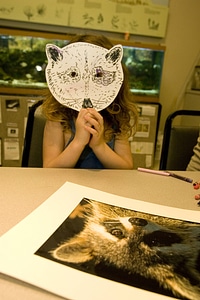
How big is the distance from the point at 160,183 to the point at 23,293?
492 millimetres

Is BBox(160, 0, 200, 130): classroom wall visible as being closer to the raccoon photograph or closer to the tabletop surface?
the tabletop surface

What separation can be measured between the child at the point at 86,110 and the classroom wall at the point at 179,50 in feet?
5.49

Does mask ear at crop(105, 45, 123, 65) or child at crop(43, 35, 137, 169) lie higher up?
mask ear at crop(105, 45, 123, 65)

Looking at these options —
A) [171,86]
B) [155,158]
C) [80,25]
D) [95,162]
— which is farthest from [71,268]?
[171,86]

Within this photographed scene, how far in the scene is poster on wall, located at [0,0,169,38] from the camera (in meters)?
2.16

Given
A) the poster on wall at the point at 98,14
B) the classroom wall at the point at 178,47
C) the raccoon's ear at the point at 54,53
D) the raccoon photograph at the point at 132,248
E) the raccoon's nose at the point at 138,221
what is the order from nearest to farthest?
the raccoon photograph at the point at 132,248 → the raccoon's nose at the point at 138,221 → the raccoon's ear at the point at 54,53 → the poster on wall at the point at 98,14 → the classroom wall at the point at 178,47

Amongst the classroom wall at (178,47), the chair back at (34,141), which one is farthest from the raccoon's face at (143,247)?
the classroom wall at (178,47)

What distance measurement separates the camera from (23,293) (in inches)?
13.5

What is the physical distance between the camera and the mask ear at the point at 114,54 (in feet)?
2.53

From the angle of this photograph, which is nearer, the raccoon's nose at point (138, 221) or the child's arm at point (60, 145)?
the raccoon's nose at point (138, 221)

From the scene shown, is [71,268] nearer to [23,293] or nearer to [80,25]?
[23,293]

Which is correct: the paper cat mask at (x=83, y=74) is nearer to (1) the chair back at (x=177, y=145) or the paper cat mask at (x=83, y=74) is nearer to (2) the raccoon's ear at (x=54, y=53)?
(2) the raccoon's ear at (x=54, y=53)

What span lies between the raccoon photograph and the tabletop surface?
0.31ft

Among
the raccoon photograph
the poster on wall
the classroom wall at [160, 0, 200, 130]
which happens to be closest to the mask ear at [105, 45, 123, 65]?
the raccoon photograph
